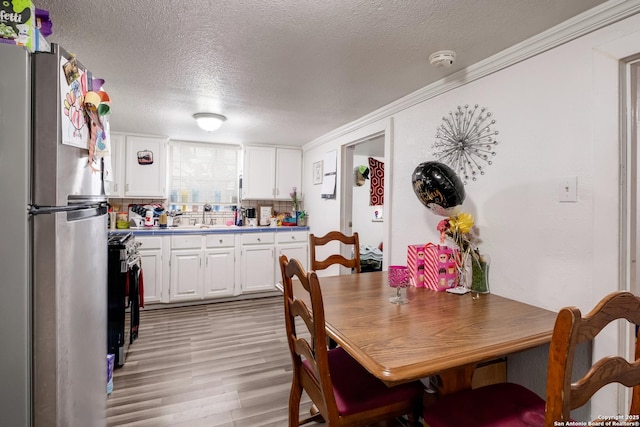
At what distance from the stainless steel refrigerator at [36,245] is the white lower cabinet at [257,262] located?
3073 mm

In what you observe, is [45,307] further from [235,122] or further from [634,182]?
[235,122]

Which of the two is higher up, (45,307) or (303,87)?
(303,87)

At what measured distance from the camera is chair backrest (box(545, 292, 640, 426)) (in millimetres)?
726

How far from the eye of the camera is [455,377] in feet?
4.13

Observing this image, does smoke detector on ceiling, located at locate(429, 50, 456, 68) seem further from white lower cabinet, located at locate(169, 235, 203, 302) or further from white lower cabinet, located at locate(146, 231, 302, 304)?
white lower cabinet, located at locate(169, 235, 203, 302)

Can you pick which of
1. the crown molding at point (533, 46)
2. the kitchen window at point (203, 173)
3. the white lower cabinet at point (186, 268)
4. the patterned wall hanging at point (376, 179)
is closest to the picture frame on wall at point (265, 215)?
the kitchen window at point (203, 173)

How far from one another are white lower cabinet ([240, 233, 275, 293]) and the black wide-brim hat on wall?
109 inches

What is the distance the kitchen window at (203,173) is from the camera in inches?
169

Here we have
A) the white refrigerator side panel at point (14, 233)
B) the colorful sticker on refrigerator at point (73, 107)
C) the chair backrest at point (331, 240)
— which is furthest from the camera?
the chair backrest at point (331, 240)

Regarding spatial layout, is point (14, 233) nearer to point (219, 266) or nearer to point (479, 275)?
point (479, 275)

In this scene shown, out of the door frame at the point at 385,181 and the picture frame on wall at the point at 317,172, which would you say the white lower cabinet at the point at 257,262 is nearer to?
the picture frame on wall at the point at 317,172

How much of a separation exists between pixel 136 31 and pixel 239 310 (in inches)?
119


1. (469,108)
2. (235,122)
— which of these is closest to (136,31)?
(235,122)

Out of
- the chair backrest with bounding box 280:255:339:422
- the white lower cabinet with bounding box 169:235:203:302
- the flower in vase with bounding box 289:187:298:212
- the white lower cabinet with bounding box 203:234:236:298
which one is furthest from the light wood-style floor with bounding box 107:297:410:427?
the flower in vase with bounding box 289:187:298:212
